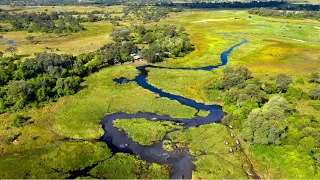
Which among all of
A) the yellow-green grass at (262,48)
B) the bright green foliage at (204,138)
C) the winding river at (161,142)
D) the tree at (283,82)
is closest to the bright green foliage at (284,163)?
the bright green foliage at (204,138)

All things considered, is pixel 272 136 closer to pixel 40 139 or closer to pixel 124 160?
pixel 124 160

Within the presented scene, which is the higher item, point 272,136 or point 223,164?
point 272,136

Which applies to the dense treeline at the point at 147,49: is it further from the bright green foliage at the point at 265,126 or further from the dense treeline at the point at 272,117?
the bright green foliage at the point at 265,126

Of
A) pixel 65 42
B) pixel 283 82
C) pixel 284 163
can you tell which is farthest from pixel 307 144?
pixel 65 42

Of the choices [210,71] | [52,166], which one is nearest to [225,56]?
[210,71]

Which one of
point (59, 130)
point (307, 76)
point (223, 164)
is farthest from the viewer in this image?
point (307, 76)
